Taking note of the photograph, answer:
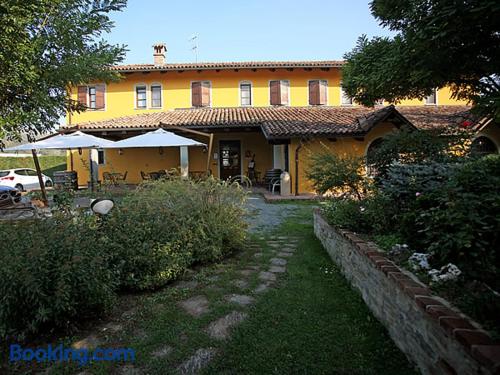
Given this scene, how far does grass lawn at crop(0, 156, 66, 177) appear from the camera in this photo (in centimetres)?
2279

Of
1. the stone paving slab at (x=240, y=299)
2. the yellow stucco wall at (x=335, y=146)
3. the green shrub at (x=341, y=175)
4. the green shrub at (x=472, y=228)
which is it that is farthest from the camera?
the yellow stucco wall at (x=335, y=146)

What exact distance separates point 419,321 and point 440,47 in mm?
3090

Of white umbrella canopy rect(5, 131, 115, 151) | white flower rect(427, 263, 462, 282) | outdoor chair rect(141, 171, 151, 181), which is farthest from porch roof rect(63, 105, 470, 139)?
white flower rect(427, 263, 462, 282)

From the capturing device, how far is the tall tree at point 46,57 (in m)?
2.45

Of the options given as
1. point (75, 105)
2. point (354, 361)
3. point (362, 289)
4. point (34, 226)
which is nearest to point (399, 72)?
point (362, 289)

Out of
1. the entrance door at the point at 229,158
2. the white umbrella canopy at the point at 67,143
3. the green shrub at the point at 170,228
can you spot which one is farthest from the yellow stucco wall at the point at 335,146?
the green shrub at the point at 170,228

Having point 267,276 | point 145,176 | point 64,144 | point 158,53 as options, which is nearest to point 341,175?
point 267,276

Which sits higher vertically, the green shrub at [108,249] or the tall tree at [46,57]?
the tall tree at [46,57]

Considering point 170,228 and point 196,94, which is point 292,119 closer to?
point 196,94

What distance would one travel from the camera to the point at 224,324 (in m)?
2.95

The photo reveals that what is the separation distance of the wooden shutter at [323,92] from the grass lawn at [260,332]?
1431 cm

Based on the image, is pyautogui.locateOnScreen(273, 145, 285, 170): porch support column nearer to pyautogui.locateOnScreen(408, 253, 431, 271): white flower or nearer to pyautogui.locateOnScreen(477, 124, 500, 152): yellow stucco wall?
pyautogui.locateOnScreen(477, 124, 500, 152): yellow stucco wall

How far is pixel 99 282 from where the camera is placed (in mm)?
2863

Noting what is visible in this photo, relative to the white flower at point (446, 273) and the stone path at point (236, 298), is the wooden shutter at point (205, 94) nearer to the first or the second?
the stone path at point (236, 298)
